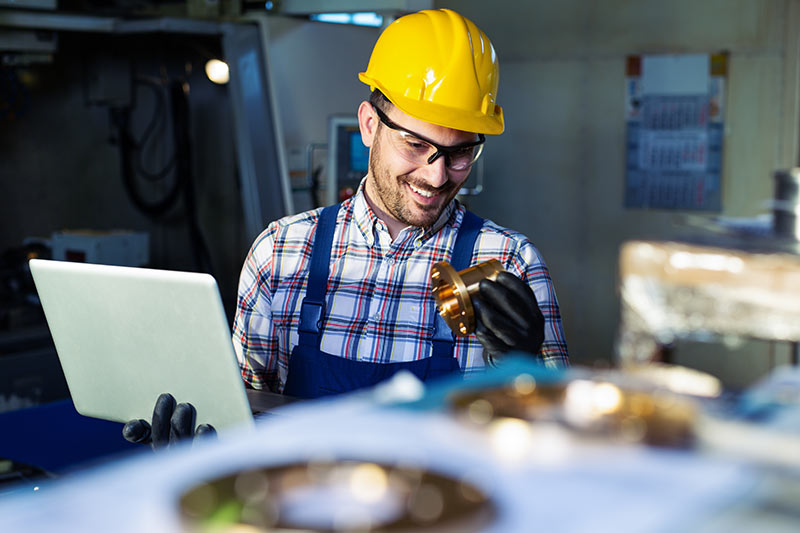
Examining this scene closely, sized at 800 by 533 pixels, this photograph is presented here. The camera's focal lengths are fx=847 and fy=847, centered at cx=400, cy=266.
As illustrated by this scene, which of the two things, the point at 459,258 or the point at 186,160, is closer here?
the point at 459,258

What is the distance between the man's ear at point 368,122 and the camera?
1.84 metres

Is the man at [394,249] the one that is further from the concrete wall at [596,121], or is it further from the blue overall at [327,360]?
the concrete wall at [596,121]

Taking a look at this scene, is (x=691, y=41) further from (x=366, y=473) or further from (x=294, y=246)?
(x=366, y=473)

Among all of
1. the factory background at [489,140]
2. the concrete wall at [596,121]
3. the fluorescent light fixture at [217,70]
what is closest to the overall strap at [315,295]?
the factory background at [489,140]

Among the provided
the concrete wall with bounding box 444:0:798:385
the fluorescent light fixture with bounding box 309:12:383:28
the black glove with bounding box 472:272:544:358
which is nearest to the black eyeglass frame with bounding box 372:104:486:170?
the black glove with bounding box 472:272:544:358

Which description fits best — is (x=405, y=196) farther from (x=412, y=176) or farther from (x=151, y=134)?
(x=151, y=134)

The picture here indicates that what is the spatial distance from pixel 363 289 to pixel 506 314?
493 millimetres

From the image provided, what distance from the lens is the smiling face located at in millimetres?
1731

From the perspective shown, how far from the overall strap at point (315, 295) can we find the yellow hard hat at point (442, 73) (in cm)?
34

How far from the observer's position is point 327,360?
1.72 m

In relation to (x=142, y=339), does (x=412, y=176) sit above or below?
above

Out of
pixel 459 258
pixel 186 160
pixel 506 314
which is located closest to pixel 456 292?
pixel 506 314

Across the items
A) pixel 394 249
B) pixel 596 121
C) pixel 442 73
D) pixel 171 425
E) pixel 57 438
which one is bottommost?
pixel 57 438

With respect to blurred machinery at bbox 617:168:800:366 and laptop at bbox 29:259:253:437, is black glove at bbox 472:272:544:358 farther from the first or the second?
blurred machinery at bbox 617:168:800:366
